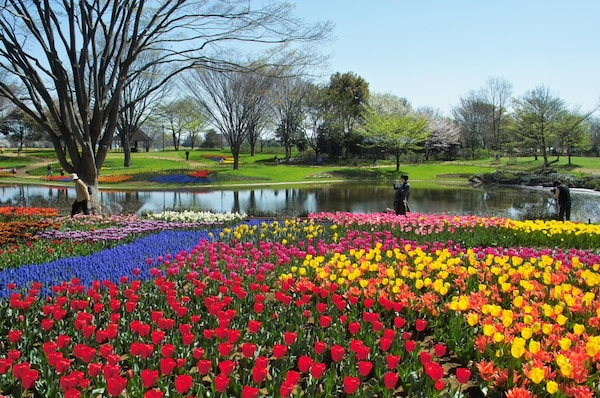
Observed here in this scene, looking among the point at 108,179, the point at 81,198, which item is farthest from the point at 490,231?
the point at 108,179

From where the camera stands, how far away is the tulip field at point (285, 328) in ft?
10.0

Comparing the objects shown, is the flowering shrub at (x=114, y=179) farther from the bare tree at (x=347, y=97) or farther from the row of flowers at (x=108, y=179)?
the bare tree at (x=347, y=97)

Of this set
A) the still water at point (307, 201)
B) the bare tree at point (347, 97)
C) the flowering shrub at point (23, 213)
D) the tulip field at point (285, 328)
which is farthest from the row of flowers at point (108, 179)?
the bare tree at point (347, 97)

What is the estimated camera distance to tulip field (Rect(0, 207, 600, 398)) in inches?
120

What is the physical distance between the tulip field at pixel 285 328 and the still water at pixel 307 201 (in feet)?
37.2

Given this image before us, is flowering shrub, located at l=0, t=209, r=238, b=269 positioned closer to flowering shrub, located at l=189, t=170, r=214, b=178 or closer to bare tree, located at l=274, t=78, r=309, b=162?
flowering shrub, located at l=189, t=170, r=214, b=178

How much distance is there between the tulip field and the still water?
11346 millimetres

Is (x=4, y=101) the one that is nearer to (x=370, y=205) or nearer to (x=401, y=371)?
(x=370, y=205)

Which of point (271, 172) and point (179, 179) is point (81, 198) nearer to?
point (179, 179)

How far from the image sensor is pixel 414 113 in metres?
57.9

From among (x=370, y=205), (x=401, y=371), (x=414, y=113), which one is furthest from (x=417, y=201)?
(x=414, y=113)

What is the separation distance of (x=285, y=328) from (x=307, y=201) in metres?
18.5

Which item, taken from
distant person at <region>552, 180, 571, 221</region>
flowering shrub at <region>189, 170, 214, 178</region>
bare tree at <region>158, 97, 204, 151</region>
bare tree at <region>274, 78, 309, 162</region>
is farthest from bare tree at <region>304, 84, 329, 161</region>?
distant person at <region>552, 180, 571, 221</region>

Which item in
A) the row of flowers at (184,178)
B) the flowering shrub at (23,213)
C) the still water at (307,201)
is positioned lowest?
the still water at (307,201)
